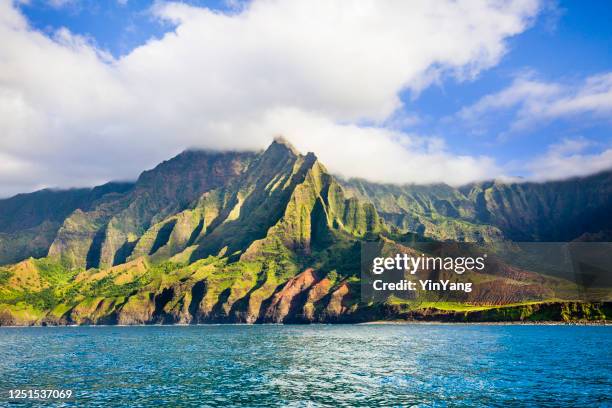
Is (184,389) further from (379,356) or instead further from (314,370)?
(379,356)

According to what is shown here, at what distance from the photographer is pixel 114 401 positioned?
248ft

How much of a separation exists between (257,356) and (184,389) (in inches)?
2244

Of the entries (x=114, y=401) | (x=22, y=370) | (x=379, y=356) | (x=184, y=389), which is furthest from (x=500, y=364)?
(x=22, y=370)

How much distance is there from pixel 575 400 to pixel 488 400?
12.8 meters

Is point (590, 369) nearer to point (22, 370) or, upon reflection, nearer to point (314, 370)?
point (314, 370)

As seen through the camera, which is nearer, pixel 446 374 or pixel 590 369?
pixel 446 374

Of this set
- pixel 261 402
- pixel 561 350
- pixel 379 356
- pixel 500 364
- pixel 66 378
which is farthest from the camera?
pixel 561 350

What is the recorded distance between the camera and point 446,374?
333 ft

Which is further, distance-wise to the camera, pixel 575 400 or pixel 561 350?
pixel 561 350

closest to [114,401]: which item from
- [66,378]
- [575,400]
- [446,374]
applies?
[66,378]

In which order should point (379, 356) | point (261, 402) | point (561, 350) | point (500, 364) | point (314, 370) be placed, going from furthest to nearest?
1. point (561, 350)
2. point (379, 356)
3. point (500, 364)
4. point (314, 370)
5. point (261, 402)

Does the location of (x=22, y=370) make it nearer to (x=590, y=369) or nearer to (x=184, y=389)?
(x=184, y=389)

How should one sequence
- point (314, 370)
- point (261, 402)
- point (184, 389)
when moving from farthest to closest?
1. point (314, 370)
2. point (184, 389)
3. point (261, 402)

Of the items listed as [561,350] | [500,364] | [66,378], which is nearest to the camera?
[66,378]
